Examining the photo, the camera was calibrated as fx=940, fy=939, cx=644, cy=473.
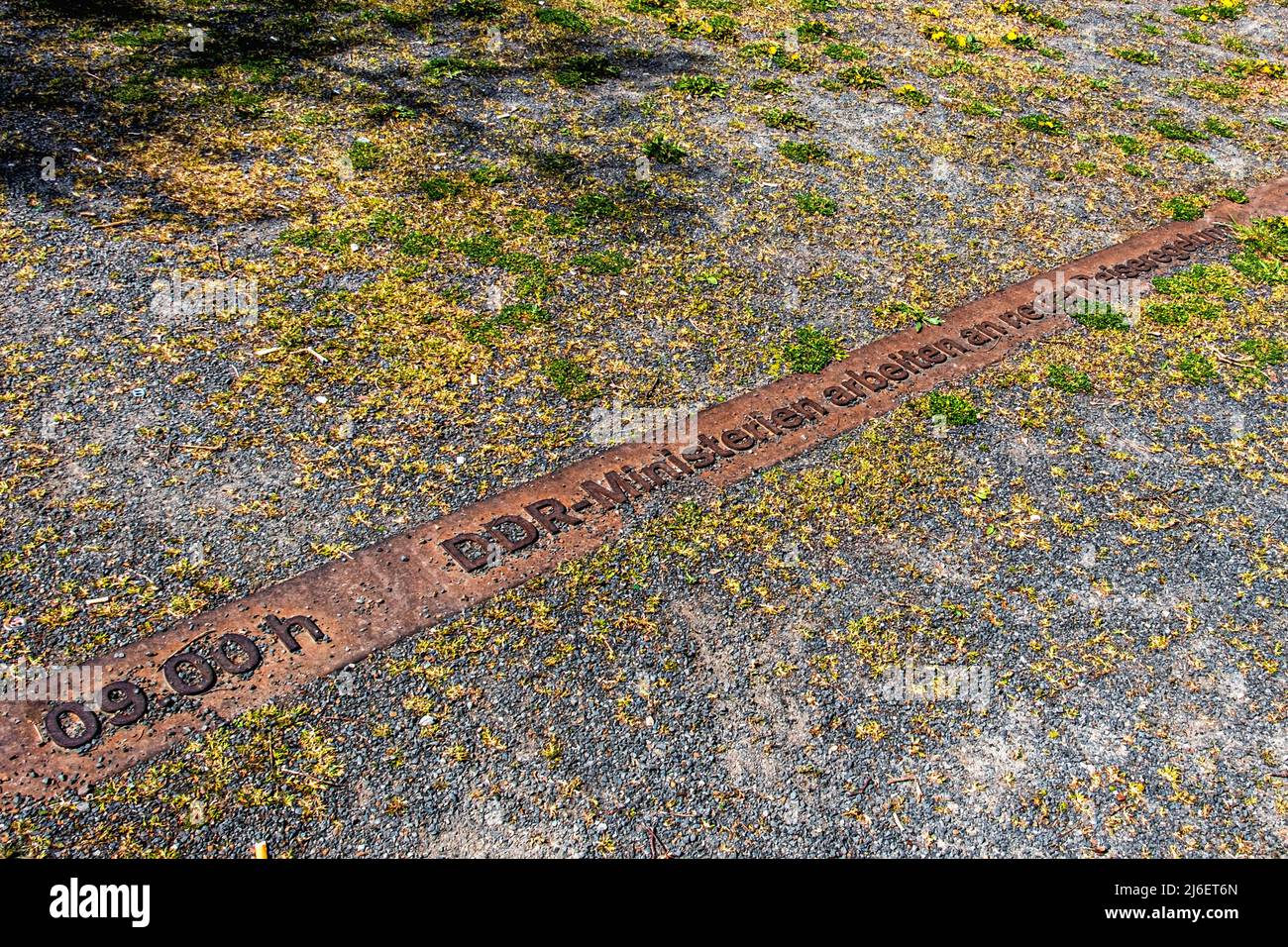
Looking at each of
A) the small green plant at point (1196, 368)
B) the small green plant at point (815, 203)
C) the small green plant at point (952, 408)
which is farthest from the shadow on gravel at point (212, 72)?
the small green plant at point (1196, 368)

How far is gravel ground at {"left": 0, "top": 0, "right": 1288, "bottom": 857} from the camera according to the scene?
134 inches

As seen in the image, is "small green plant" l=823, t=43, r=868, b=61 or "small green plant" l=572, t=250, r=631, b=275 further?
"small green plant" l=823, t=43, r=868, b=61

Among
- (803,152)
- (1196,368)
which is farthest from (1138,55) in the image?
(1196,368)

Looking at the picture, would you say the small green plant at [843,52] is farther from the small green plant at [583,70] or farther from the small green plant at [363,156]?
the small green plant at [363,156]

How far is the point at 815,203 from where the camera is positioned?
6.88 metres

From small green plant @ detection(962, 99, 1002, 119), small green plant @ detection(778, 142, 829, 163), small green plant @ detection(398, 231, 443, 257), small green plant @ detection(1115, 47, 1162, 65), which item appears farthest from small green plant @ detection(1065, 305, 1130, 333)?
small green plant @ detection(1115, 47, 1162, 65)

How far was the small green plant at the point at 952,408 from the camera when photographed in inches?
203

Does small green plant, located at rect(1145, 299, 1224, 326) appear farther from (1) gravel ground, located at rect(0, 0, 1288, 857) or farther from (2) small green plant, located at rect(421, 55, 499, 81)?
(2) small green plant, located at rect(421, 55, 499, 81)

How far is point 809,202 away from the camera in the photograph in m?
6.88

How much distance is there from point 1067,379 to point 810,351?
5.03 feet

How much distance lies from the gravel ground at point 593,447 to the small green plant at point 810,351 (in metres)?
0.06

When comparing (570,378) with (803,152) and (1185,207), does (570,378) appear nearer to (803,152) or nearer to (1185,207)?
(803,152)

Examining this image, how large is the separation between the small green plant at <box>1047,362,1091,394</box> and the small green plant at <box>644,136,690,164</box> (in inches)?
127
